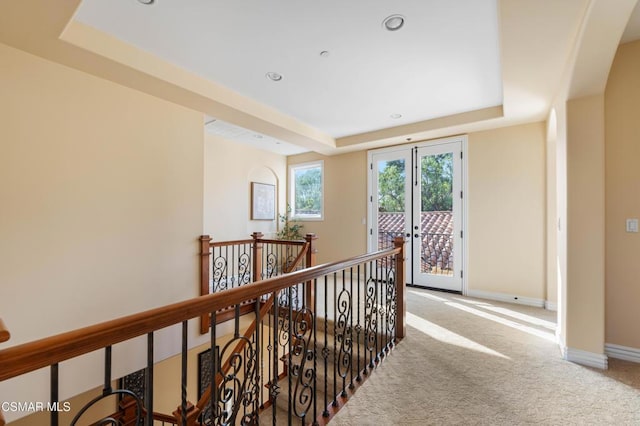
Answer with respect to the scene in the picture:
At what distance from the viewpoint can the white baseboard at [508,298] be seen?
385 centimetres

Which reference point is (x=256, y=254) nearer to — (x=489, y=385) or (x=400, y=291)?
(x=400, y=291)

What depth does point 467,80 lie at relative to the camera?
306 centimetres

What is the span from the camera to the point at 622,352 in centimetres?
244

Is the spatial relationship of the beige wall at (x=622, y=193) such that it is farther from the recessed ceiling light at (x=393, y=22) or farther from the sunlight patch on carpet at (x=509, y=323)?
the recessed ceiling light at (x=393, y=22)

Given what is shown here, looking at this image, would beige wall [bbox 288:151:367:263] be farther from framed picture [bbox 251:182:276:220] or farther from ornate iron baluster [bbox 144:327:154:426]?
ornate iron baluster [bbox 144:327:154:426]

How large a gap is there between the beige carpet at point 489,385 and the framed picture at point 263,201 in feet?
12.4

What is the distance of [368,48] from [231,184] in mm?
3642

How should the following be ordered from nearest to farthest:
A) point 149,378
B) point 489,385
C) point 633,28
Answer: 1. point 149,378
2. point 489,385
3. point 633,28

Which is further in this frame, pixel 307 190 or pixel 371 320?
pixel 307 190

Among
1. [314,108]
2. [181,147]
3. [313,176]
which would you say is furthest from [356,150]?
[181,147]

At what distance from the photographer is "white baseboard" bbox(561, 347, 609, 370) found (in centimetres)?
229

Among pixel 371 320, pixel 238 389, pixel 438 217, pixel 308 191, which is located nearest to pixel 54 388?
pixel 238 389

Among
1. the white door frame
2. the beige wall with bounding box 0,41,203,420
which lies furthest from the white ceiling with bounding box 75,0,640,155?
the beige wall with bounding box 0,41,203,420

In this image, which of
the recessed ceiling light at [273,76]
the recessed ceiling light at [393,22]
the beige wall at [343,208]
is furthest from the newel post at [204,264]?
the recessed ceiling light at [393,22]
